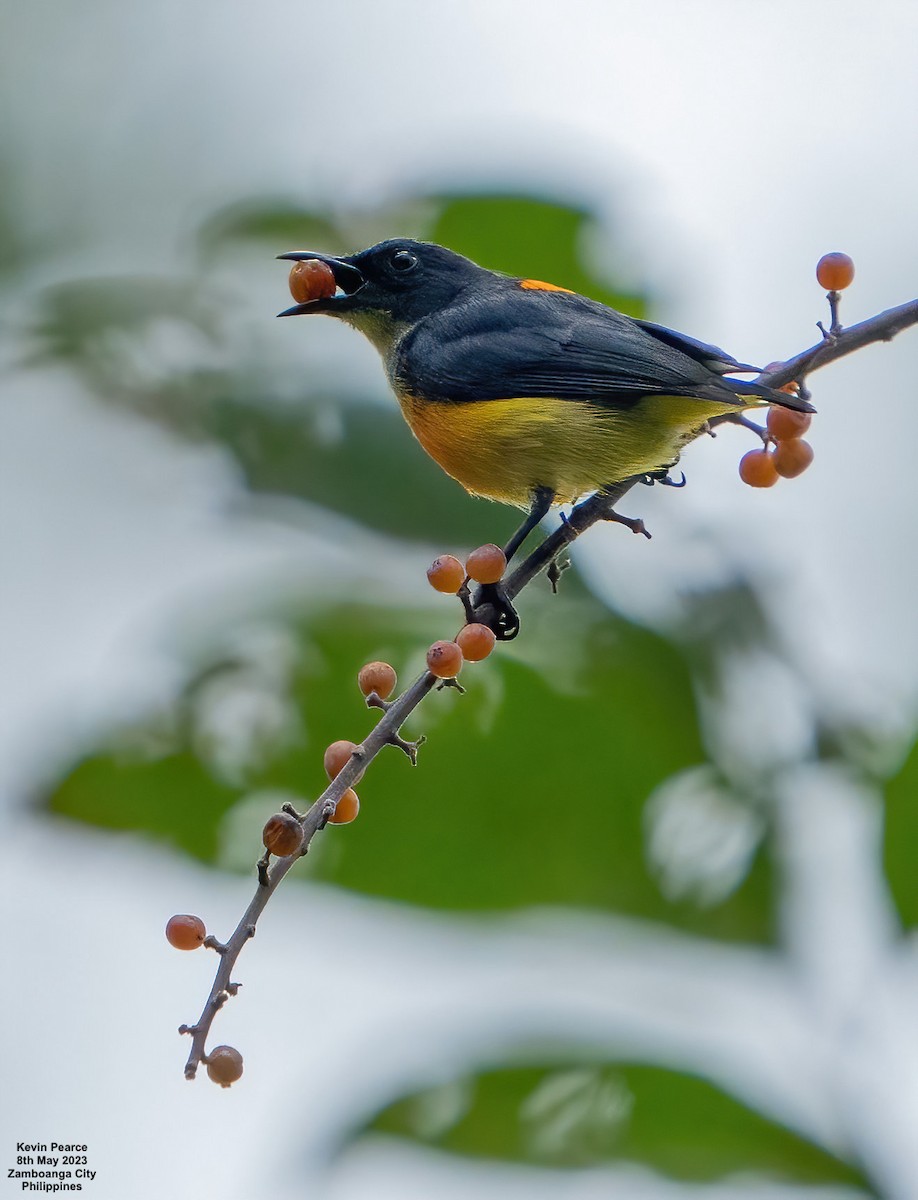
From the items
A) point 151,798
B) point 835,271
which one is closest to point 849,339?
point 835,271

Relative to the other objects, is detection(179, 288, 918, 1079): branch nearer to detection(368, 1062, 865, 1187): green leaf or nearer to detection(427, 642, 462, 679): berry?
detection(427, 642, 462, 679): berry

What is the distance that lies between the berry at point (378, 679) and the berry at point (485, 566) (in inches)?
11.2

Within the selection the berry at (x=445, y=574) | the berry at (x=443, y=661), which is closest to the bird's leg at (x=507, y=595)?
the berry at (x=445, y=574)

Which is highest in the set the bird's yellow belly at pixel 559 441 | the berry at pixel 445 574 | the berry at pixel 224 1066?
the bird's yellow belly at pixel 559 441

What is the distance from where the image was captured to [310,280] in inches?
156

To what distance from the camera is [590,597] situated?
3.44 m

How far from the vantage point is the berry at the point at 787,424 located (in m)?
3.05

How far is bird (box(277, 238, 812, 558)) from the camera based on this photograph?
3498 mm

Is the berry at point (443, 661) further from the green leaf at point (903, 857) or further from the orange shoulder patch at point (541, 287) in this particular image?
the orange shoulder patch at point (541, 287)

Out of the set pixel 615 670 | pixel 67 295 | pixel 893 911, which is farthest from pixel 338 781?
pixel 67 295

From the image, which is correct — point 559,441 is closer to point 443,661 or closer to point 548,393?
point 548,393

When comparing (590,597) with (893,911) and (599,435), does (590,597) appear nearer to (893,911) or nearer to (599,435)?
(599,435)

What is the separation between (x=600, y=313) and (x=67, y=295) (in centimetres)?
181

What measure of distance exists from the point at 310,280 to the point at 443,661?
72.6 inches
